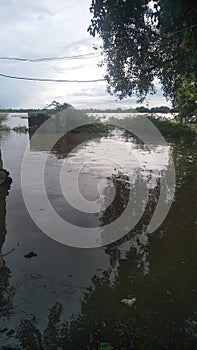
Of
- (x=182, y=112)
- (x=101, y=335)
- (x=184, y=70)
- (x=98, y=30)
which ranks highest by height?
(x=98, y=30)

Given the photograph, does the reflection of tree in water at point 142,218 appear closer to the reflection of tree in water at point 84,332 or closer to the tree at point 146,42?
the reflection of tree in water at point 84,332

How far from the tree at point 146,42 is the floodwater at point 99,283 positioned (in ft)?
11.7

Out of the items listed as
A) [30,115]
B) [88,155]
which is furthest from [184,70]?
[30,115]

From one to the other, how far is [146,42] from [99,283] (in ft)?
19.4

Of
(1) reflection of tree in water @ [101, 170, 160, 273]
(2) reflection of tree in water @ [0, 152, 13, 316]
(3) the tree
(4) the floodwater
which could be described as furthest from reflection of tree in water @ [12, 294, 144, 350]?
(3) the tree

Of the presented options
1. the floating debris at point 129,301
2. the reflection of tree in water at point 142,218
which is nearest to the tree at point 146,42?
the reflection of tree in water at point 142,218

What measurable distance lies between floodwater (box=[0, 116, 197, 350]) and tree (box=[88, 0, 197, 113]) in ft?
11.7

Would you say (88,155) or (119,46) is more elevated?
(119,46)

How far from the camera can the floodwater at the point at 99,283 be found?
2.88 m

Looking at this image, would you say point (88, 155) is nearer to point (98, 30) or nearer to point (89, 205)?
point (89, 205)

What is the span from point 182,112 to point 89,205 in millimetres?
3780

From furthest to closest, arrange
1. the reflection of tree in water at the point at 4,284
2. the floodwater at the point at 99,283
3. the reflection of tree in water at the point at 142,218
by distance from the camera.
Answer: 1. the reflection of tree in water at the point at 142,218
2. the reflection of tree in water at the point at 4,284
3. the floodwater at the point at 99,283

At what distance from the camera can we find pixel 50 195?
756cm

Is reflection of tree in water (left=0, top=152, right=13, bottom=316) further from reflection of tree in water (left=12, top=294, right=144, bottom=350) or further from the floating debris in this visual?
the floating debris
